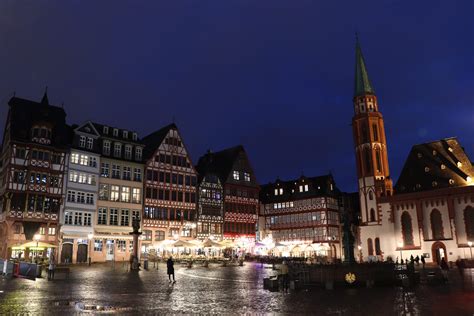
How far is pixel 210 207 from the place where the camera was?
218 ft

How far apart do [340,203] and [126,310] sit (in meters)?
66.1

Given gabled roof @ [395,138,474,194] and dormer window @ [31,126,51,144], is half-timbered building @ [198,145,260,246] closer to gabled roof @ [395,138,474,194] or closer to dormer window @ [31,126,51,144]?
gabled roof @ [395,138,474,194]

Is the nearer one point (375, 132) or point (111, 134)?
point (111, 134)

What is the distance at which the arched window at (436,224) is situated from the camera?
185ft

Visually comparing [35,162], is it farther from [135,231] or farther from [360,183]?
[360,183]

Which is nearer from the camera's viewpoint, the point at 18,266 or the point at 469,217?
the point at 18,266

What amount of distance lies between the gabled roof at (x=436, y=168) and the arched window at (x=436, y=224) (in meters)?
3.61

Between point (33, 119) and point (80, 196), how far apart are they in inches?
402

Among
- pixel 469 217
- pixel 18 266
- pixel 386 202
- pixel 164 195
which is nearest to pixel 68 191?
pixel 164 195

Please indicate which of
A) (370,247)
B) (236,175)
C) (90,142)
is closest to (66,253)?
(90,142)

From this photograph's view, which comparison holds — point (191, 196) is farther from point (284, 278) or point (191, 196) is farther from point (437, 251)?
point (284, 278)

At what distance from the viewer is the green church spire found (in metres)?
73.8

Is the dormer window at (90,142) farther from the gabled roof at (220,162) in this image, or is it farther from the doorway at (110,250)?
the gabled roof at (220,162)

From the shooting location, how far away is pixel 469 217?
54031 millimetres
